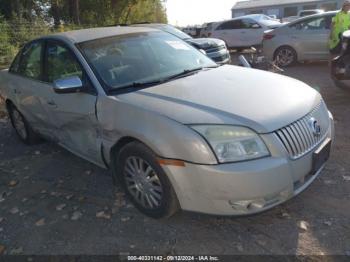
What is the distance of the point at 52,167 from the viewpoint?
487 cm

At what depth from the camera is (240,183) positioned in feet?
9.17

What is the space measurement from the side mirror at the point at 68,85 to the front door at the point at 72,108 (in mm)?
73

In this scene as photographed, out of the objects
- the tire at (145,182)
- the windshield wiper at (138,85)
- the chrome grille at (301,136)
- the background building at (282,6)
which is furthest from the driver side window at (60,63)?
the background building at (282,6)

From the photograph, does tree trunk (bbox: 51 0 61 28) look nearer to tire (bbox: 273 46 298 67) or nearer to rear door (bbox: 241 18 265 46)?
rear door (bbox: 241 18 265 46)

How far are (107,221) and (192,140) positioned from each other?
1.25m

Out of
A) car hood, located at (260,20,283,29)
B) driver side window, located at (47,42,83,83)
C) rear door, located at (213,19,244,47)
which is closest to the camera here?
driver side window, located at (47,42,83,83)

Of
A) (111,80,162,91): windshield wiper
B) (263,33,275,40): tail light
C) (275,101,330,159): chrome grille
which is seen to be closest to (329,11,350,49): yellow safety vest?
(263,33,275,40): tail light

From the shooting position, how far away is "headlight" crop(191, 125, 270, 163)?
2.84 meters

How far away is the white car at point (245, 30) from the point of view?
49.3ft

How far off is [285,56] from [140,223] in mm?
8136

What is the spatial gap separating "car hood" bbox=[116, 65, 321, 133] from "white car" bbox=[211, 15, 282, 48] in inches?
464

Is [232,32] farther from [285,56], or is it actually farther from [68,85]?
[68,85]

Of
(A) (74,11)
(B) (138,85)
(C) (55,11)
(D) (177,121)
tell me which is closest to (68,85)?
(B) (138,85)

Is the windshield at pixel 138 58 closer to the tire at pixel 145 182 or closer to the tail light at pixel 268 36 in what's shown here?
the tire at pixel 145 182
